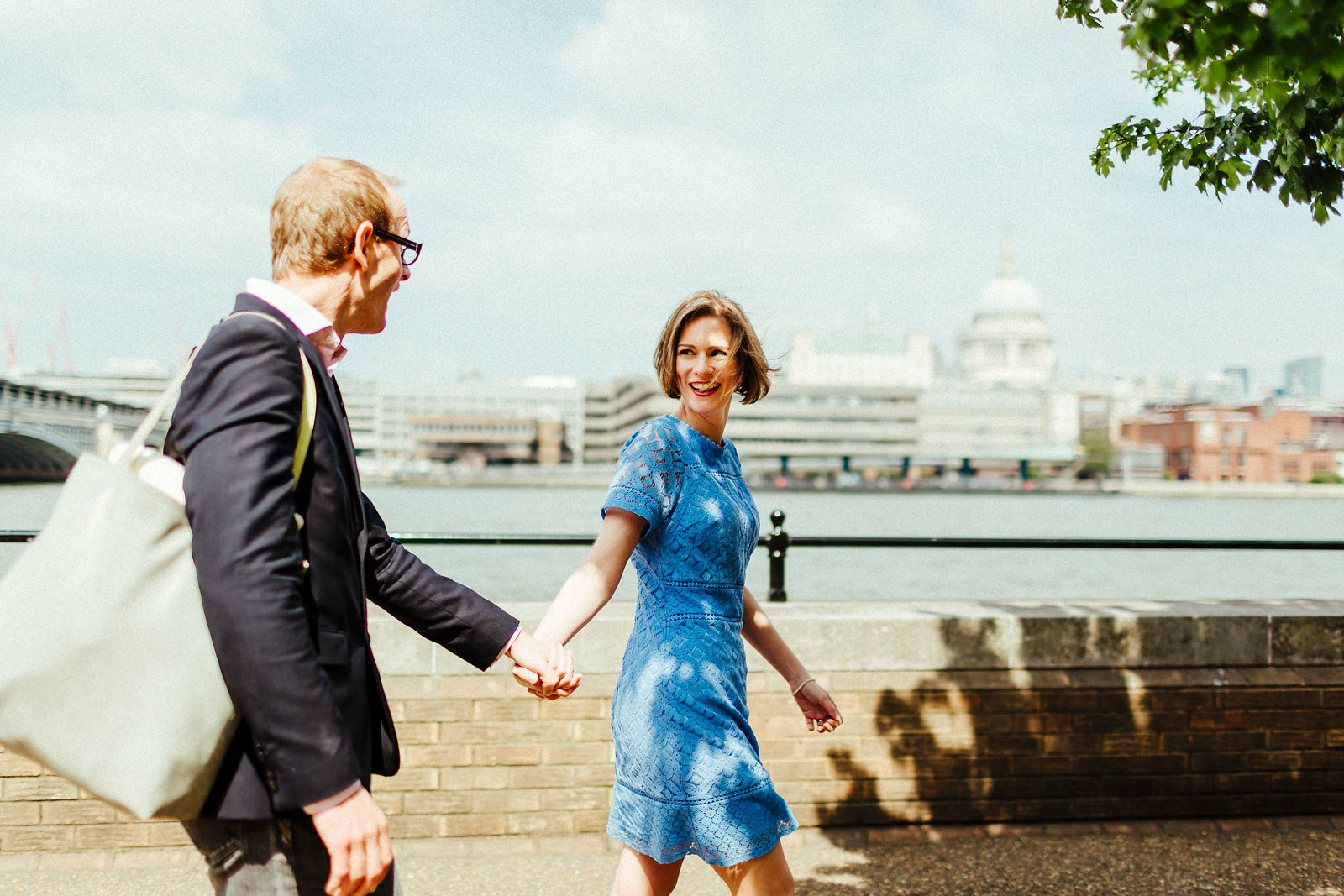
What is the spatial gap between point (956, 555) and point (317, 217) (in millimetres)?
33599

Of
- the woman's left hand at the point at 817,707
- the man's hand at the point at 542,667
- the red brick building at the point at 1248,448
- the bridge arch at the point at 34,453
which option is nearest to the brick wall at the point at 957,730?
the woman's left hand at the point at 817,707

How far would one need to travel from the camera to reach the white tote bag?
1437 millimetres

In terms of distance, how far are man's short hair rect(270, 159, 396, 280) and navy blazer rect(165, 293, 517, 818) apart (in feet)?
0.43

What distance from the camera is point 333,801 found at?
1568mm

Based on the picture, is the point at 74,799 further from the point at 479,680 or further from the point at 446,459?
the point at 446,459

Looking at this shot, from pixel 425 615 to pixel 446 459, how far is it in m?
163

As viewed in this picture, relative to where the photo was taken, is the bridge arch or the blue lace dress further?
the bridge arch

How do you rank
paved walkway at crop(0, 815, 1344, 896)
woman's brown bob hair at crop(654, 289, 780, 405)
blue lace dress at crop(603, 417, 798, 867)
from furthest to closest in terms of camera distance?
paved walkway at crop(0, 815, 1344, 896) < woman's brown bob hair at crop(654, 289, 780, 405) < blue lace dress at crop(603, 417, 798, 867)

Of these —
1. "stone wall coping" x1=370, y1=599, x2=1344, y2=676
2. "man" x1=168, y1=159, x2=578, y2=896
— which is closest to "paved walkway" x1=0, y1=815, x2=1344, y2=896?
"stone wall coping" x1=370, y1=599, x2=1344, y2=676

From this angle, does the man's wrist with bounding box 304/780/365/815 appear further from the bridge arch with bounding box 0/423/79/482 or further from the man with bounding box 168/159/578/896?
the bridge arch with bounding box 0/423/79/482

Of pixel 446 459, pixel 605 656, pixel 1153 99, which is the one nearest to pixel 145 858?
pixel 605 656

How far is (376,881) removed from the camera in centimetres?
162

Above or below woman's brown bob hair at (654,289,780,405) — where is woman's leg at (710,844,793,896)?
below

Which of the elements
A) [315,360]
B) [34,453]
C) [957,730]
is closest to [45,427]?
[34,453]
